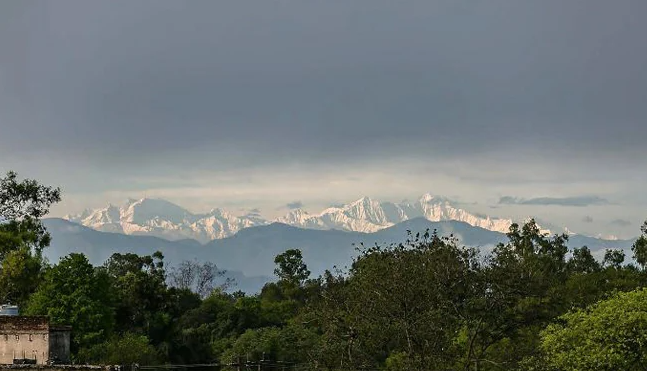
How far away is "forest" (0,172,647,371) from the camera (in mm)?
41094

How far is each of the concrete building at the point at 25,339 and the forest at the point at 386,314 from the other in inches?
465

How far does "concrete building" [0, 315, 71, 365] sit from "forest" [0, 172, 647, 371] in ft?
38.7

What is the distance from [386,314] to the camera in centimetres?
4291

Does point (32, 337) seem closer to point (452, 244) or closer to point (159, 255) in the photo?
point (452, 244)

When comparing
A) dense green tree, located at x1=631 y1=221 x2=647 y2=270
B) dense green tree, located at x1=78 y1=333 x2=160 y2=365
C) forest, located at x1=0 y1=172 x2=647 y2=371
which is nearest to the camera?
forest, located at x1=0 y1=172 x2=647 y2=371

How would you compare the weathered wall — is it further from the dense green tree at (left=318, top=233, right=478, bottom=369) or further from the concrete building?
the dense green tree at (left=318, top=233, right=478, bottom=369)

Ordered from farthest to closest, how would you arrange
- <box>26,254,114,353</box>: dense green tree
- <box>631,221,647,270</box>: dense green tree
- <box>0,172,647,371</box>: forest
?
<box>631,221,647,270</box>: dense green tree → <box>26,254,114,353</box>: dense green tree → <box>0,172,647,371</box>: forest

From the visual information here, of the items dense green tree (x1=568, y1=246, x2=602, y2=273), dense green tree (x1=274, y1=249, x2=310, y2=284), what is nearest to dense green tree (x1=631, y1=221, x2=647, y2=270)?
dense green tree (x1=568, y1=246, x2=602, y2=273)

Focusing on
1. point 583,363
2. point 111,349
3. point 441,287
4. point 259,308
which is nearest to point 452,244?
point 441,287

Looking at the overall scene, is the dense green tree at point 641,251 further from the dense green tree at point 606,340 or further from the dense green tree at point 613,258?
the dense green tree at point 606,340

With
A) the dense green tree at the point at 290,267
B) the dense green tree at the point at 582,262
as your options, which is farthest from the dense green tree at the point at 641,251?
the dense green tree at the point at 290,267

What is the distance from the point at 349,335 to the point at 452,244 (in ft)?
22.0

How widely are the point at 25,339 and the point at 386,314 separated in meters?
17.7

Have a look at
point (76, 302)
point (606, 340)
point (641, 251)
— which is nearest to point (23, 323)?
point (76, 302)
